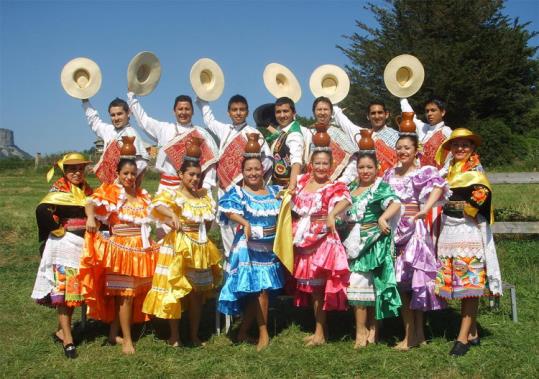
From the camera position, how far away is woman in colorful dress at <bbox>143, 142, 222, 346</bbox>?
4.90 metres

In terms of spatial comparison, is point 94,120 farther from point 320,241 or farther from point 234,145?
point 320,241

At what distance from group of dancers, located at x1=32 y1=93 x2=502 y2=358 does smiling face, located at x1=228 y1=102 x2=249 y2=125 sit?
111 cm

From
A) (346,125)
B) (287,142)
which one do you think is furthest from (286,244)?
(346,125)

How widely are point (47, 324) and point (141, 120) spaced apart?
2431 mm

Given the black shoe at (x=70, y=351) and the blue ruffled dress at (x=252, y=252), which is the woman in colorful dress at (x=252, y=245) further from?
the black shoe at (x=70, y=351)

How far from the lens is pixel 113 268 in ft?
16.2

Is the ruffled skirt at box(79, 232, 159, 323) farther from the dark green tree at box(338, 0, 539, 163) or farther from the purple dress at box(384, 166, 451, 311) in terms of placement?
the dark green tree at box(338, 0, 539, 163)

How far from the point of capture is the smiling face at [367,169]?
495cm

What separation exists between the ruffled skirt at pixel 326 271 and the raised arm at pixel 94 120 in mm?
2683

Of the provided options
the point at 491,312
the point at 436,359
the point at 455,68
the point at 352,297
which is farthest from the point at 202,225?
the point at 455,68

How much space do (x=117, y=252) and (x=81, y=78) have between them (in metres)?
2.24

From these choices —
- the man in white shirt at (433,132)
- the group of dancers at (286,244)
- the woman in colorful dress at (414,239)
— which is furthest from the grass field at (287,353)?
the man in white shirt at (433,132)

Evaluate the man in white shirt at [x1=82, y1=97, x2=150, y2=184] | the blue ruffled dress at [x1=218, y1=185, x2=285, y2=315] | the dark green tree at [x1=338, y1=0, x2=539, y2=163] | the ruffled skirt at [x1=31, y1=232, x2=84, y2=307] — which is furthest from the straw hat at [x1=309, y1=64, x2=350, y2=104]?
the dark green tree at [x1=338, y1=0, x2=539, y2=163]

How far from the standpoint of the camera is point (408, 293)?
199 inches
